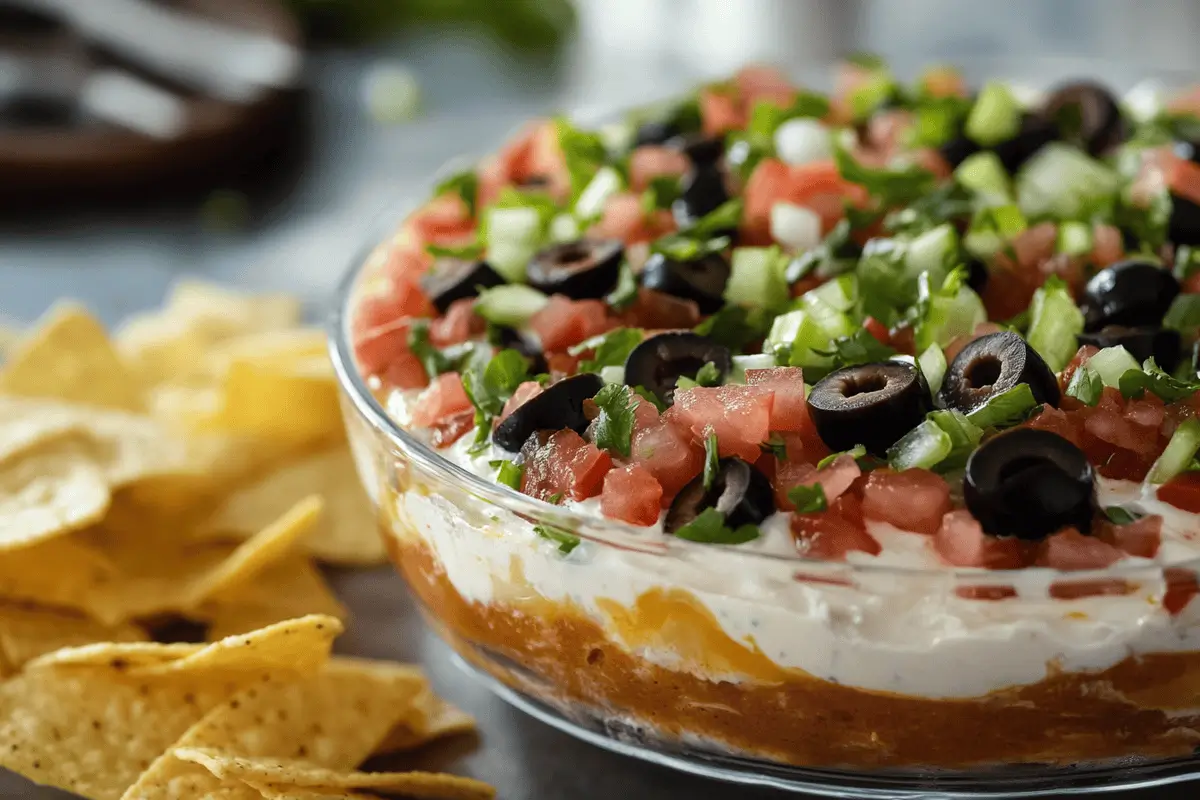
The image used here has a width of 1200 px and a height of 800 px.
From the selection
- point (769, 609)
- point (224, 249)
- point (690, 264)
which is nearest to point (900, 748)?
point (769, 609)

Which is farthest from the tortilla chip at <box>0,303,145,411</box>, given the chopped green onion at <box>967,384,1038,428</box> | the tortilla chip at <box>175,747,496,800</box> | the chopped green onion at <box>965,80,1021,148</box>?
the chopped green onion at <box>967,384,1038,428</box>

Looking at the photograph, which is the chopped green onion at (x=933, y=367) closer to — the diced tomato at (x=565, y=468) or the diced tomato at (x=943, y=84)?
the diced tomato at (x=565, y=468)

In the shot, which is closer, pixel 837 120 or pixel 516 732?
pixel 516 732

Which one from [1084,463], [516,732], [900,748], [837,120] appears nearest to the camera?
[1084,463]

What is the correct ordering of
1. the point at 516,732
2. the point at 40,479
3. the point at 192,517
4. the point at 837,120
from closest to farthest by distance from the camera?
the point at 516,732 < the point at 40,479 < the point at 192,517 < the point at 837,120

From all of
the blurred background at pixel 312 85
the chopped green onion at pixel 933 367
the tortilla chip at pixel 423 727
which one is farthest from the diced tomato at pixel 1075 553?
the blurred background at pixel 312 85

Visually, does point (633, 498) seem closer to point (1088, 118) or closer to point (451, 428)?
point (451, 428)

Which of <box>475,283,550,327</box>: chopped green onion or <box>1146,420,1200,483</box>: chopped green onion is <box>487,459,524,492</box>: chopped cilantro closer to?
<box>475,283,550,327</box>: chopped green onion

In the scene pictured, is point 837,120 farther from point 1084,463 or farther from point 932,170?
point 1084,463
